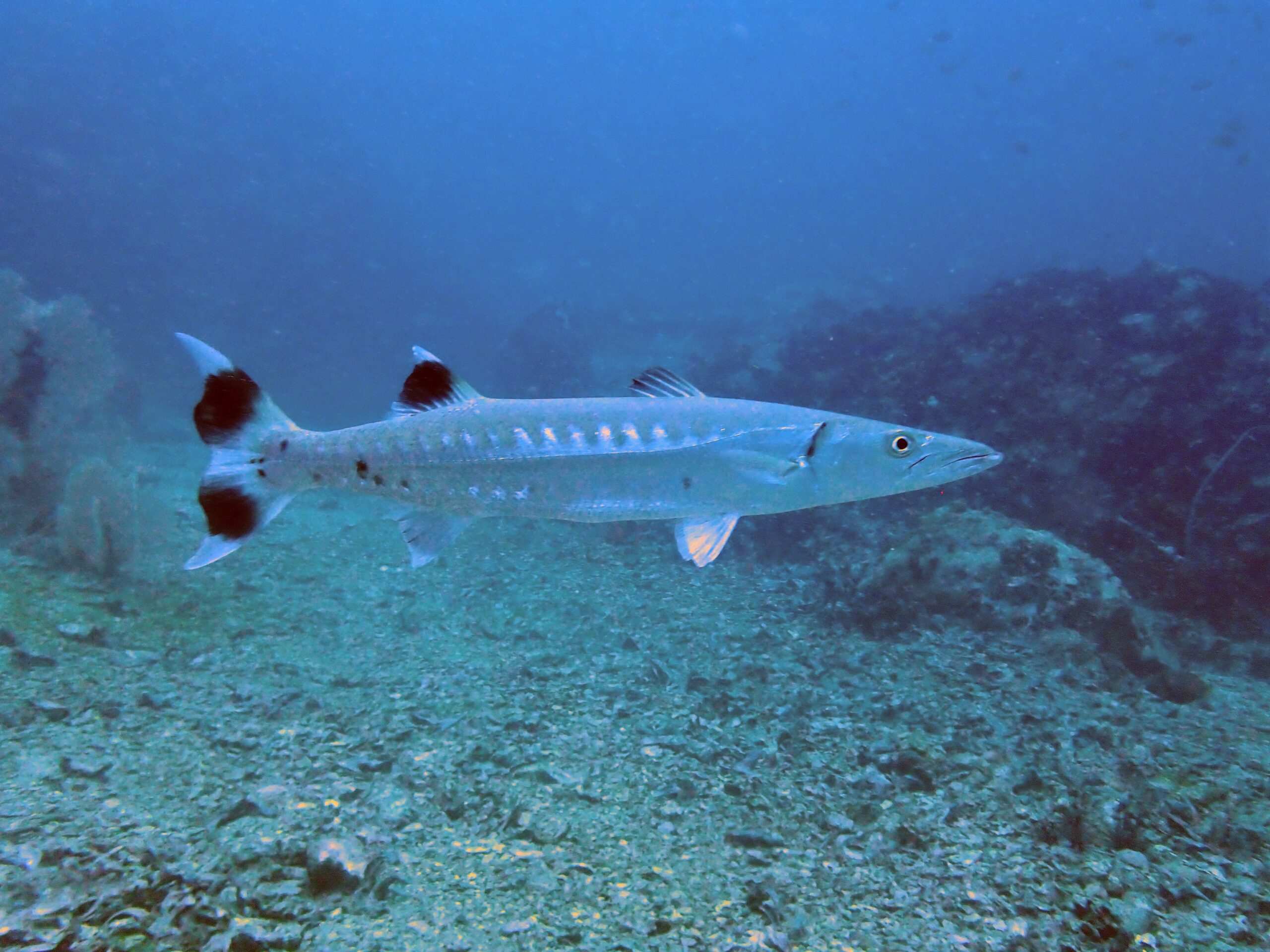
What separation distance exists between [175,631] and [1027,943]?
5854mm

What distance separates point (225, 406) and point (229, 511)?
503 mm

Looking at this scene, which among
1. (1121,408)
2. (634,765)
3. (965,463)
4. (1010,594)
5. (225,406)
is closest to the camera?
(965,463)

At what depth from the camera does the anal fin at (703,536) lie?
287cm

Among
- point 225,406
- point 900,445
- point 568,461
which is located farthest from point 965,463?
point 225,406

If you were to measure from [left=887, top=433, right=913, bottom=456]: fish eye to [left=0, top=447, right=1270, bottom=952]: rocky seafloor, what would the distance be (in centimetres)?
190

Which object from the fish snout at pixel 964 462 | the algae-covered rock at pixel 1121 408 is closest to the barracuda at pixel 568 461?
the fish snout at pixel 964 462

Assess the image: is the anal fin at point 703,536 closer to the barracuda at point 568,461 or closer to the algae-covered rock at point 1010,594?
the barracuda at point 568,461

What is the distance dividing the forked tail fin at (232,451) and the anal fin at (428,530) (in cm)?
61

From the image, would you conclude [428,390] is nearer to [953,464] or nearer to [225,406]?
[225,406]

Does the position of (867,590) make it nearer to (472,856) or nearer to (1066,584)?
(1066,584)

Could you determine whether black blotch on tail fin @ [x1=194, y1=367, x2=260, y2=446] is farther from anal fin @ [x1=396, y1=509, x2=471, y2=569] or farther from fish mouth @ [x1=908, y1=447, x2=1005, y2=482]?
fish mouth @ [x1=908, y1=447, x2=1005, y2=482]

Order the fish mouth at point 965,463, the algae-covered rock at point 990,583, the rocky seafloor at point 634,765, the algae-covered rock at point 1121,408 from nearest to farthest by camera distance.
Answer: the rocky seafloor at point 634,765 < the fish mouth at point 965,463 < the algae-covered rock at point 990,583 < the algae-covered rock at point 1121,408

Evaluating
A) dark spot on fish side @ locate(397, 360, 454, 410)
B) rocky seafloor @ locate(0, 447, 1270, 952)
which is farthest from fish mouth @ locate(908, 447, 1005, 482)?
dark spot on fish side @ locate(397, 360, 454, 410)

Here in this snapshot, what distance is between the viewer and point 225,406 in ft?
9.66
